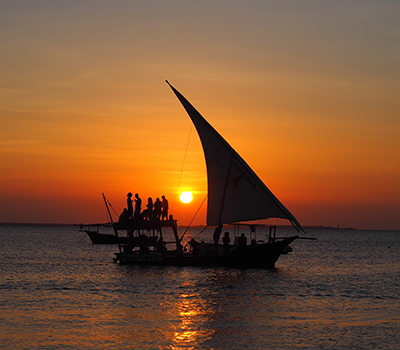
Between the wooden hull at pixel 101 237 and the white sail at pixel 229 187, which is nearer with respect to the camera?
the white sail at pixel 229 187

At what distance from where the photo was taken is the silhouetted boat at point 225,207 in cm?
3994

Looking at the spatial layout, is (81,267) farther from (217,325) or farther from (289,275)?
(217,325)

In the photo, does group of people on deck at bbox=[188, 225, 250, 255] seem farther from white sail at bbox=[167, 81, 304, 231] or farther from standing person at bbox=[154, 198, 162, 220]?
standing person at bbox=[154, 198, 162, 220]

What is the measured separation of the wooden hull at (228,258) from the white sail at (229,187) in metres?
2.39

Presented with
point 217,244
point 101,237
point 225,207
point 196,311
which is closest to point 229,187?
point 225,207

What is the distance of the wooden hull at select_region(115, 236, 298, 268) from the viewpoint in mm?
40344

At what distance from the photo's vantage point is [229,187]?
134 feet

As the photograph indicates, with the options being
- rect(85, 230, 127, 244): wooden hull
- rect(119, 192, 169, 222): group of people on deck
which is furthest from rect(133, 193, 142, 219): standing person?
rect(85, 230, 127, 244): wooden hull

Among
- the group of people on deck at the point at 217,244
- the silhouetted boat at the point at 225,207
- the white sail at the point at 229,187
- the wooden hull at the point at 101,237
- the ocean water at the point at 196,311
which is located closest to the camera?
the ocean water at the point at 196,311

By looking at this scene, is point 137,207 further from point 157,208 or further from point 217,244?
point 217,244

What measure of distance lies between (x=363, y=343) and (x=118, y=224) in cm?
2434

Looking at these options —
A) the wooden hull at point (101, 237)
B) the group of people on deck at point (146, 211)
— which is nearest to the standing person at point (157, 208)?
the group of people on deck at point (146, 211)

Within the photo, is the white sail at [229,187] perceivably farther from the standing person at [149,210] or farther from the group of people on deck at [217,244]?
the standing person at [149,210]

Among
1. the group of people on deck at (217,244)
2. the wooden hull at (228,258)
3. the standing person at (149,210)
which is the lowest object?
the wooden hull at (228,258)
